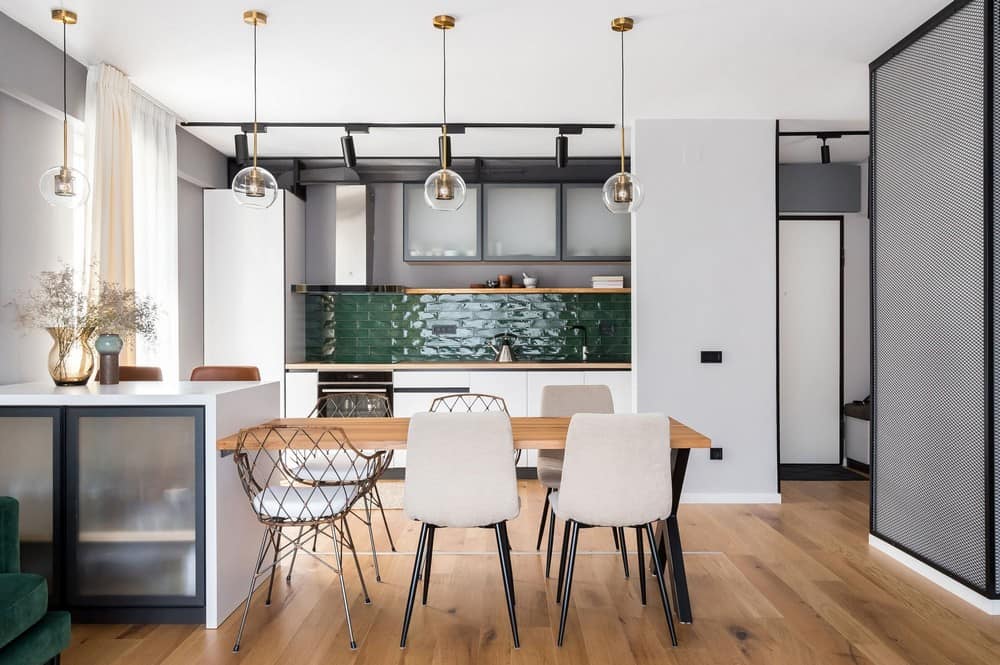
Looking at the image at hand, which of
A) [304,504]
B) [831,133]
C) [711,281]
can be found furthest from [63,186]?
[831,133]

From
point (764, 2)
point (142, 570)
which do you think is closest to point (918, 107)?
point (764, 2)

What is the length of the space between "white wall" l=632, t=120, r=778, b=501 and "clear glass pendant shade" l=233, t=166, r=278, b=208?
8.55ft

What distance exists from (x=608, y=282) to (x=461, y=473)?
3672 mm

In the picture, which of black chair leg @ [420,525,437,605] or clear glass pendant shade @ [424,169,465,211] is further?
clear glass pendant shade @ [424,169,465,211]

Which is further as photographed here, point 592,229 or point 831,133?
point 592,229

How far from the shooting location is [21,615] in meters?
2.15

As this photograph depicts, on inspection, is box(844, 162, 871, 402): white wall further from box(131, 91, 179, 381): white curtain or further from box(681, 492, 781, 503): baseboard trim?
box(131, 91, 179, 381): white curtain

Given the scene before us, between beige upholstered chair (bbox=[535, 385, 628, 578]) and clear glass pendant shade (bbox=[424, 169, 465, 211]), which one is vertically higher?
clear glass pendant shade (bbox=[424, 169, 465, 211])

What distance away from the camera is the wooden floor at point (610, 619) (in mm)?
2707

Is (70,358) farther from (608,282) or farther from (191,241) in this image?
(608,282)

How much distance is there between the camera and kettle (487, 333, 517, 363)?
6250 mm

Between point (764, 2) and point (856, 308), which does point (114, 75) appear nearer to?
point (764, 2)

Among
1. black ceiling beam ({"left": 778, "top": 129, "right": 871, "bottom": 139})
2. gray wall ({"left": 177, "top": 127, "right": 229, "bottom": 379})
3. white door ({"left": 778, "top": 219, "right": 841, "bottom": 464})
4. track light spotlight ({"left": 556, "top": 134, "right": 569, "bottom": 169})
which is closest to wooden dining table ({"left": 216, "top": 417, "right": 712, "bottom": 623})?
track light spotlight ({"left": 556, "top": 134, "right": 569, "bottom": 169})

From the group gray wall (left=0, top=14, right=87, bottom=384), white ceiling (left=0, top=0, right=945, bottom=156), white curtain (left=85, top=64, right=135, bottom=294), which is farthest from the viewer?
white curtain (left=85, top=64, right=135, bottom=294)
